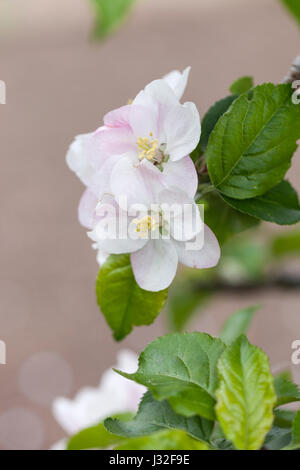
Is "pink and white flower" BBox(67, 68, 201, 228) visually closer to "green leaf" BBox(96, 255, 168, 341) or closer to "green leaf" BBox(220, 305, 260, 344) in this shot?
"green leaf" BBox(96, 255, 168, 341)

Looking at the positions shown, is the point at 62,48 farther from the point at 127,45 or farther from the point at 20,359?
the point at 20,359

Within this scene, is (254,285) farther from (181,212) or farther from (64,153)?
(64,153)

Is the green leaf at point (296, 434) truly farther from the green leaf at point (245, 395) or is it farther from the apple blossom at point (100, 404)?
the apple blossom at point (100, 404)

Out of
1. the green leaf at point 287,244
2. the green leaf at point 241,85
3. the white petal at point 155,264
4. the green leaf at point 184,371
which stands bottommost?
the green leaf at point 287,244

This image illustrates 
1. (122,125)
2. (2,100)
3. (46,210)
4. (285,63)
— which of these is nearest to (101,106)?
(46,210)

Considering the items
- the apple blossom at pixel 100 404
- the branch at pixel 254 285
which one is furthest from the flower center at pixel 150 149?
the branch at pixel 254 285
